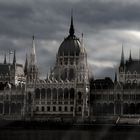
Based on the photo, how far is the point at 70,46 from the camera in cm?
17612

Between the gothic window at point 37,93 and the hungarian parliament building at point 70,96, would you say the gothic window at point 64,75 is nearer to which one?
the hungarian parliament building at point 70,96

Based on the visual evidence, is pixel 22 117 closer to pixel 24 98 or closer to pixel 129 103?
pixel 24 98

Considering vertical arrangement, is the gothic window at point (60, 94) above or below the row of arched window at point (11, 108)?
above

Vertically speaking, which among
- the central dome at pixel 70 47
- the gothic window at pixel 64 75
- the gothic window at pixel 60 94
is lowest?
the gothic window at pixel 60 94

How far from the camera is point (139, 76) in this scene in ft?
570

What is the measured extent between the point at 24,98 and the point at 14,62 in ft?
104

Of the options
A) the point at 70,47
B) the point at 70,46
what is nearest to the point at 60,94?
the point at 70,47

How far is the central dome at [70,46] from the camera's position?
6914 inches

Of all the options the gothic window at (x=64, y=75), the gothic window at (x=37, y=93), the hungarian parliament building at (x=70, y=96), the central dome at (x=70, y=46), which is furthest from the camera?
the central dome at (x=70, y=46)

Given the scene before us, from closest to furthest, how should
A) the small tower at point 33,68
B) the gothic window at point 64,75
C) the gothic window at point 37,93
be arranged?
1. the gothic window at point 37,93
2. the small tower at point 33,68
3. the gothic window at point 64,75

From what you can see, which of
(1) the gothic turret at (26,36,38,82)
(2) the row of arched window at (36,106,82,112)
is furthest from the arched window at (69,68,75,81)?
(2) the row of arched window at (36,106,82,112)

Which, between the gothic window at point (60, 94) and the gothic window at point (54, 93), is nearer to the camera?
the gothic window at point (60, 94)

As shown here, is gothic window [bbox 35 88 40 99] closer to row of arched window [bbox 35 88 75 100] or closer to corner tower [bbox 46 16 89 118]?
row of arched window [bbox 35 88 75 100]

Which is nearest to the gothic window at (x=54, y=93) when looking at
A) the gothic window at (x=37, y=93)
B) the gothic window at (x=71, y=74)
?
the gothic window at (x=37, y=93)
